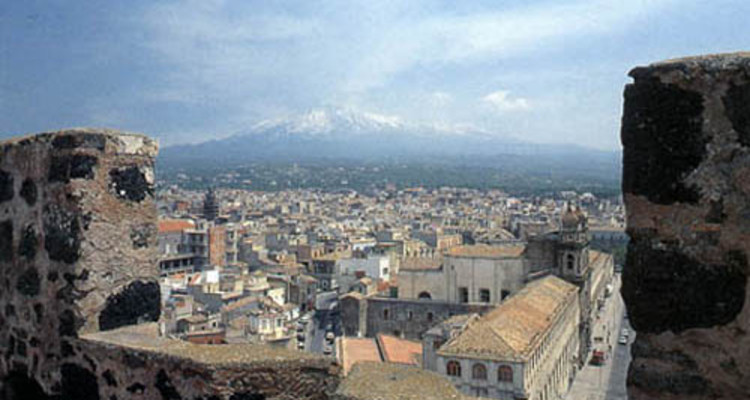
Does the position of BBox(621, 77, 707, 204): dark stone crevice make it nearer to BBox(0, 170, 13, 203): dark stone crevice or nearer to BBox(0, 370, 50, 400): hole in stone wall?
BBox(0, 370, 50, 400): hole in stone wall

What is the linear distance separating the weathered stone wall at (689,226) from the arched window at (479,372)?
56.9 ft

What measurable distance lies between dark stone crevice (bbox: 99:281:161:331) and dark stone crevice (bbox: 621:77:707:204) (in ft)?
12.4

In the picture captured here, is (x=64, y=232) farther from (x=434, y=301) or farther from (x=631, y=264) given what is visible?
(x=434, y=301)

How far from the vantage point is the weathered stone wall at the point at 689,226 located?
10.2ft

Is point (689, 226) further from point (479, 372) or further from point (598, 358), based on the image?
point (598, 358)

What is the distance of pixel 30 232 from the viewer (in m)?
5.62

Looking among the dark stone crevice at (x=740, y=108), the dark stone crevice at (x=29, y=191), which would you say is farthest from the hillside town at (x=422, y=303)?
the dark stone crevice at (x=740, y=108)

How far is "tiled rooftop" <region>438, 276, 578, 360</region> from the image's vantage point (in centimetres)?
2039

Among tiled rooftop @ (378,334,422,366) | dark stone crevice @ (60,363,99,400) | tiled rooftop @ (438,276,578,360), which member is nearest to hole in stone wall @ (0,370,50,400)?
dark stone crevice @ (60,363,99,400)

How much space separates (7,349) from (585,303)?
32759mm

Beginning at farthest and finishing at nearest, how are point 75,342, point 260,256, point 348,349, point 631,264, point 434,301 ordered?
point 260,256 < point 434,301 < point 348,349 < point 75,342 < point 631,264

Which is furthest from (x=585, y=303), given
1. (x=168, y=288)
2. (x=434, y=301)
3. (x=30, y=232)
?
(x=30, y=232)

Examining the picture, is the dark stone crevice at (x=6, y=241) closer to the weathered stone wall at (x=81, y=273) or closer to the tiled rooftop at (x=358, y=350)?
the weathered stone wall at (x=81, y=273)

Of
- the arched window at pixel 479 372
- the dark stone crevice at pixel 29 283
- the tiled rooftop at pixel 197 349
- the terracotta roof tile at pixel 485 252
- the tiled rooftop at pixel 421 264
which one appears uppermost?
the dark stone crevice at pixel 29 283
